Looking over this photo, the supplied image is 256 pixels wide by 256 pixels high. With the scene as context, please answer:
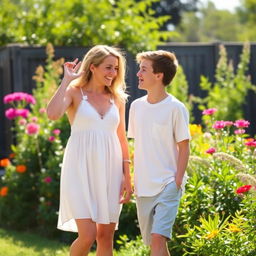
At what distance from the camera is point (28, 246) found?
6938mm

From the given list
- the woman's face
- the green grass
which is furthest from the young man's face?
the green grass

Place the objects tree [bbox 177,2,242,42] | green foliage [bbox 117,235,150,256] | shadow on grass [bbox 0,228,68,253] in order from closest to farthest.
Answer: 1. green foliage [bbox 117,235,150,256]
2. shadow on grass [bbox 0,228,68,253]
3. tree [bbox 177,2,242,42]

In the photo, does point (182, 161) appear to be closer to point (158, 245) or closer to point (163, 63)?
point (158, 245)

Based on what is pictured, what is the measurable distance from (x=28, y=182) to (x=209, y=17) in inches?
3325

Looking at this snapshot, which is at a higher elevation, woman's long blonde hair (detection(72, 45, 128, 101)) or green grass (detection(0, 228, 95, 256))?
woman's long blonde hair (detection(72, 45, 128, 101))

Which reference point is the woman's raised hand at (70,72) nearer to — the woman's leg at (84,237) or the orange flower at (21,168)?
the woman's leg at (84,237)

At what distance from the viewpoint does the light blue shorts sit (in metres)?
4.70

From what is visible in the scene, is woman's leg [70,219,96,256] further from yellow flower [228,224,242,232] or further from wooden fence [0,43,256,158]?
wooden fence [0,43,256,158]

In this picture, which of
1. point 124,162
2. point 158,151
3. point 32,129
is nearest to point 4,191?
point 32,129

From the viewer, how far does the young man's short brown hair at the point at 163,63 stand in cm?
487

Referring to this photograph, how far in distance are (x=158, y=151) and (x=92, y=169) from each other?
0.45m

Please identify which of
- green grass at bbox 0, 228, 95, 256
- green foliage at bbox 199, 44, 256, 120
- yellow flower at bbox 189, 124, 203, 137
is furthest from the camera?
green foliage at bbox 199, 44, 256, 120

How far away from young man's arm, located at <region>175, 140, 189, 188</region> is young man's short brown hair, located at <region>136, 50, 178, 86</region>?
440mm

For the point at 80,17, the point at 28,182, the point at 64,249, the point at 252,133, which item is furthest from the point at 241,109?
the point at 64,249
